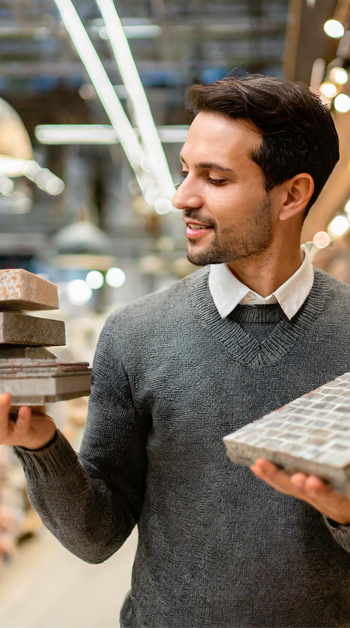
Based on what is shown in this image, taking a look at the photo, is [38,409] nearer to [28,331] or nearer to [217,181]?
[28,331]

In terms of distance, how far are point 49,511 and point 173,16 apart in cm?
290

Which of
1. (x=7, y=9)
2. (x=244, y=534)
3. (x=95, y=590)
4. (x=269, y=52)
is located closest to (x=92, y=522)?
(x=244, y=534)

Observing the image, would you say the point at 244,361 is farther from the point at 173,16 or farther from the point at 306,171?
the point at 173,16

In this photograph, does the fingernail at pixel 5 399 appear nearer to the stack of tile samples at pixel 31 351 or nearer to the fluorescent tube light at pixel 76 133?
the stack of tile samples at pixel 31 351

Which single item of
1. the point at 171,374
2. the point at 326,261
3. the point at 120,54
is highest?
the point at 120,54

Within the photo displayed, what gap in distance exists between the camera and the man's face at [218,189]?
1.12 m

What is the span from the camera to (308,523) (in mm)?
1093

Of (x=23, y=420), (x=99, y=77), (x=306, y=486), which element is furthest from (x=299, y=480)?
(x=99, y=77)

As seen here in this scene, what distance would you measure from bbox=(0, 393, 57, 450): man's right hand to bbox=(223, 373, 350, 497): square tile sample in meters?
0.34

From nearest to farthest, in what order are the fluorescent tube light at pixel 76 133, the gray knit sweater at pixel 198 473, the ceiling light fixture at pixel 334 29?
the gray knit sweater at pixel 198 473
the ceiling light fixture at pixel 334 29
the fluorescent tube light at pixel 76 133

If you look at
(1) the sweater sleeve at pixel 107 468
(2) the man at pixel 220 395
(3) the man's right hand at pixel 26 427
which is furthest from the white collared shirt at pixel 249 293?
(3) the man's right hand at pixel 26 427

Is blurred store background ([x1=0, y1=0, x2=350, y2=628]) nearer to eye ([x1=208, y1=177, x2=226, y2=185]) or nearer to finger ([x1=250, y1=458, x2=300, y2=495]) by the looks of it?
eye ([x1=208, y1=177, x2=226, y2=185])

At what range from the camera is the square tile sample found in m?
0.68

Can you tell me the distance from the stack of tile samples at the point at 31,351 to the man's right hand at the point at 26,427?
0.03m
